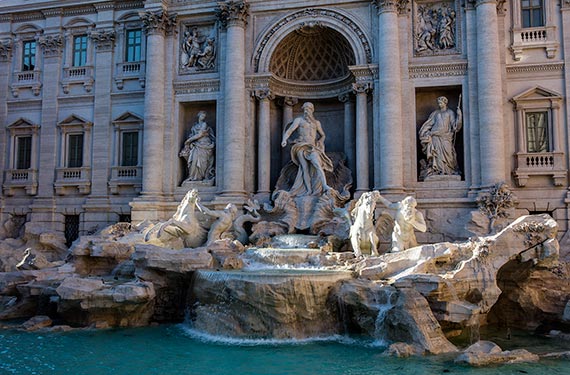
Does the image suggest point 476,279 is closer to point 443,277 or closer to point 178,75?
point 443,277

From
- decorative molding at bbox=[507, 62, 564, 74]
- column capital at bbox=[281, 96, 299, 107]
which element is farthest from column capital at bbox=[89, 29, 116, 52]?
decorative molding at bbox=[507, 62, 564, 74]

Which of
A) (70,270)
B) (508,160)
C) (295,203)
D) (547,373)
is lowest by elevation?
(547,373)

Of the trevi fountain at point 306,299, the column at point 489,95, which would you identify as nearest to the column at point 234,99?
the trevi fountain at point 306,299

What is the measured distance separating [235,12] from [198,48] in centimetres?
211

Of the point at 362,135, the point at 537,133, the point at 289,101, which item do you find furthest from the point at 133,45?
the point at 537,133

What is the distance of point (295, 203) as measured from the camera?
1878 cm

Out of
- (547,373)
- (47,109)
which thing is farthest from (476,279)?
(47,109)

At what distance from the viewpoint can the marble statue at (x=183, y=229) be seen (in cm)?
1733

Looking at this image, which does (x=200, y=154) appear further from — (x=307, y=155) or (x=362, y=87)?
(x=362, y=87)

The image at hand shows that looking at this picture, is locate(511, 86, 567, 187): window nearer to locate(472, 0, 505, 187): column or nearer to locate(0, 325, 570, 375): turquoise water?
locate(472, 0, 505, 187): column

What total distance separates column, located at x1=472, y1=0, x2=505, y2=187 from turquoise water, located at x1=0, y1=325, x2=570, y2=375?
7.99 metres

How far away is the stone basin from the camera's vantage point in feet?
41.0

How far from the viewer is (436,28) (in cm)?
1920

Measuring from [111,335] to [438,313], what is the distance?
734cm
